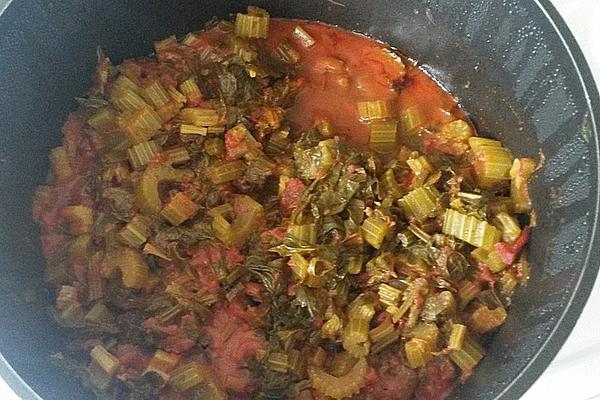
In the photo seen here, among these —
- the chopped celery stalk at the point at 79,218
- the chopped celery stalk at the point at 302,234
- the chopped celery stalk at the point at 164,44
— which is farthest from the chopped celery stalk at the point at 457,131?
the chopped celery stalk at the point at 79,218

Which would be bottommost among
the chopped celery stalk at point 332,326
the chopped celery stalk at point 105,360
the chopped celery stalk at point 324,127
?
the chopped celery stalk at point 105,360

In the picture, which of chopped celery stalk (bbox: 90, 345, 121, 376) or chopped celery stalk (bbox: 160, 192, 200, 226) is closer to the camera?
chopped celery stalk (bbox: 90, 345, 121, 376)

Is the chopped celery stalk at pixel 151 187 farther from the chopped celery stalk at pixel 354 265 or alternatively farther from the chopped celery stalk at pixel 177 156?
the chopped celery stalk at pixel 354 265

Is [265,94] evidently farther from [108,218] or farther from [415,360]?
[415,360]

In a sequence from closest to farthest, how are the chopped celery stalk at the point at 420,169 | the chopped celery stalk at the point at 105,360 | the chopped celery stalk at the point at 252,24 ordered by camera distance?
the chopped celery stalk at the point at 105,360 < the chopped celery stalk at the point at 420,169 < the chopped celery stalk at the point at 252,24

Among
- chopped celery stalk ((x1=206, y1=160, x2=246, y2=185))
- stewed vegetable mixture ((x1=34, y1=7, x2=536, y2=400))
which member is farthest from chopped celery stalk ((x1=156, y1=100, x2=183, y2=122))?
chopped celery stalk ((x1=206, y1=160, x2=246, y2=185))

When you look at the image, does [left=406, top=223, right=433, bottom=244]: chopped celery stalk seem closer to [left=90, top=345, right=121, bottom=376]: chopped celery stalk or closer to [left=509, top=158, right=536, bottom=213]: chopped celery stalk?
[left=509, top=158, right=536, bottom=213]: chopped celery stalk

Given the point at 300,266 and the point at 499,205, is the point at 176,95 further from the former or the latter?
the point at 499,205
